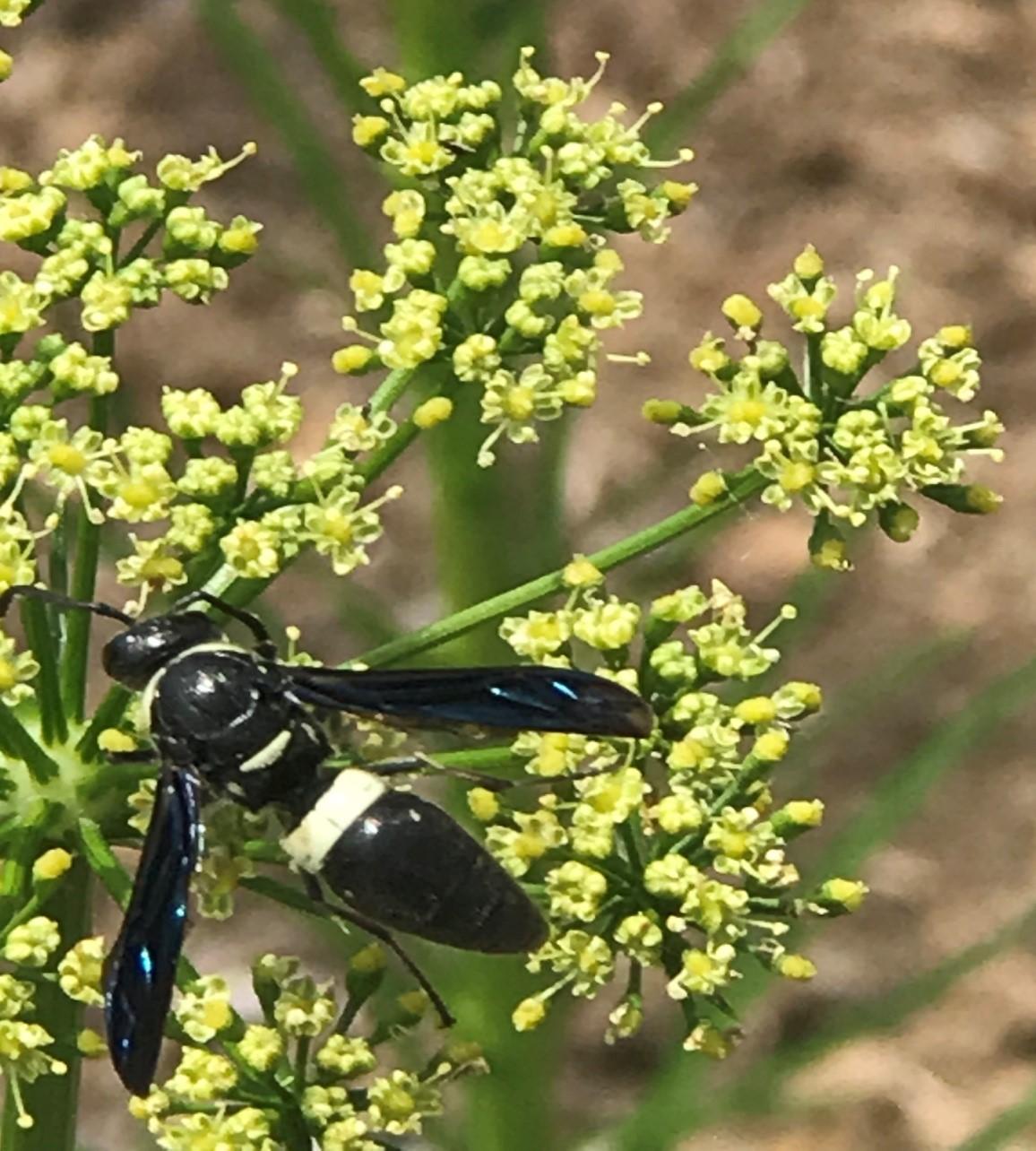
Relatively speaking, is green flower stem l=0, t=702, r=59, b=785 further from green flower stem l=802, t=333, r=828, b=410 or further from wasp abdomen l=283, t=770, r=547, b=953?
green flower stem l=802, t=333, r=828, b=410

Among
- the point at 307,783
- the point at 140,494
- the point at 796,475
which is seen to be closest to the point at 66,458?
the point at 140,494

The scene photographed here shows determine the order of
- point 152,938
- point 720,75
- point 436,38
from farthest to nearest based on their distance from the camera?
point 720,75, point 436,38, point 152,938

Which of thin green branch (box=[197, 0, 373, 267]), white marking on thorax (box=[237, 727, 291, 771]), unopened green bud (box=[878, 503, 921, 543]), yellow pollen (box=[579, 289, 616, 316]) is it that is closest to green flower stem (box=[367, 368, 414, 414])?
yellow pollen (box=[579, 289, 616, 316])

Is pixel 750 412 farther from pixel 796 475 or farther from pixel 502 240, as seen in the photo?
pixel 502 240

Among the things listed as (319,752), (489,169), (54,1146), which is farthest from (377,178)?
(54,1146)

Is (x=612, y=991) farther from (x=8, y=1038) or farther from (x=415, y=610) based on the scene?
(x=8, y=1038)

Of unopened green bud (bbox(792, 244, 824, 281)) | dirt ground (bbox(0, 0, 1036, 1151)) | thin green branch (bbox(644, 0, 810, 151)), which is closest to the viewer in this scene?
Result: unopened green bud (bbox(792, 244, 824, 281))
